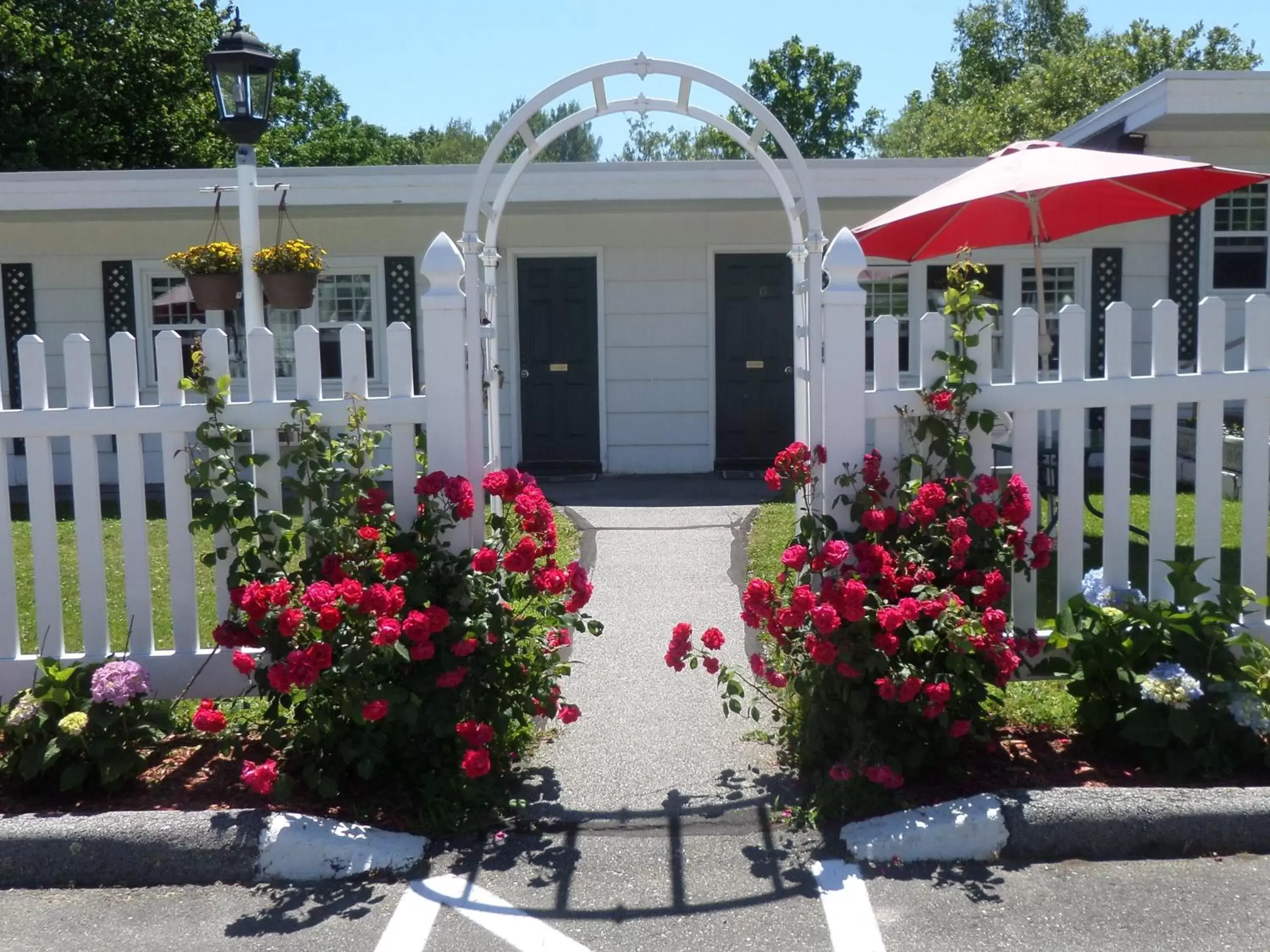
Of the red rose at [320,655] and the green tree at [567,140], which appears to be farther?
the green tree at [567,140]

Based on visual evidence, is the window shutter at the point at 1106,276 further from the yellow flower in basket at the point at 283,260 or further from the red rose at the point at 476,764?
the red rose at the point at 476,764

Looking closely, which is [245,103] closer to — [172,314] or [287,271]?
[287,271]

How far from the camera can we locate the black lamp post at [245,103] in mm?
6496

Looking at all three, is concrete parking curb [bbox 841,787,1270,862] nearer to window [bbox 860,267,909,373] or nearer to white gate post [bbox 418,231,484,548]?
white gate post [bbox 418,231,484,548]

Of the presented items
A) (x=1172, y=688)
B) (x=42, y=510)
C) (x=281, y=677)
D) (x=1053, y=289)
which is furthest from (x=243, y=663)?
(x=1053, y=289)

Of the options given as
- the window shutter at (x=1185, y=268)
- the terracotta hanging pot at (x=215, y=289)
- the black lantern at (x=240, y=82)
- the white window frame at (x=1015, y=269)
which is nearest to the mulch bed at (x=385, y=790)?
the black lantern at (x=240, y=82)

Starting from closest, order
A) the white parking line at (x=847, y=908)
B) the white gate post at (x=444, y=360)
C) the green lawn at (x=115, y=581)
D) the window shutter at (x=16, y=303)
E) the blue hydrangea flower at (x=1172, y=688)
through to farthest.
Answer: the white parking line at (x=847, y=908) → the blue hydrangea flower at (x=1172, y=688) → the white gate post at (x=444, y=360) → the green lawn at (x=115, y=581) → the window shutter at (x=16, y=303)

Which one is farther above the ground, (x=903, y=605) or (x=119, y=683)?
(x=903, y=605)

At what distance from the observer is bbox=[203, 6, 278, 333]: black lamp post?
6.50 m

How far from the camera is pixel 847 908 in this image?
3.35 meters

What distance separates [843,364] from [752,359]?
7.41m

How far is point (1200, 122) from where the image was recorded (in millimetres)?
10242

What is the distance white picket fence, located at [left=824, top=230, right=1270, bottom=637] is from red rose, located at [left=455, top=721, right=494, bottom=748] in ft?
4.83

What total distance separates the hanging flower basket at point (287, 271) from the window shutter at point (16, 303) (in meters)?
5.09
